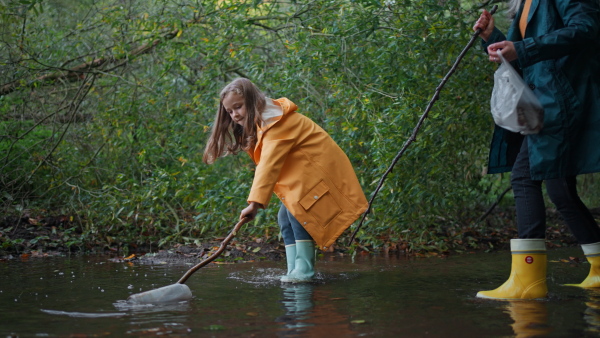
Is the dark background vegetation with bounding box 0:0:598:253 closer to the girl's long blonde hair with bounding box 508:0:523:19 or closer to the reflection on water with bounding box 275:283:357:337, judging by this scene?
the girl's long blonde hair with bounding box 508:0:523:19

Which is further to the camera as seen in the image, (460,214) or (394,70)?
(460,214)

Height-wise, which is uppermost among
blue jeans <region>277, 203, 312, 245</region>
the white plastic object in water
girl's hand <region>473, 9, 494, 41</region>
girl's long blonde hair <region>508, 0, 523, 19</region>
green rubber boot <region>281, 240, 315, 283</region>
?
girl's long blonde hair <region>508, 0, 523, 19</region>

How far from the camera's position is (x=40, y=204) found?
308 inches

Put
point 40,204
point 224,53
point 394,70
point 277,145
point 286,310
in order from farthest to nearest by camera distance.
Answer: point 40,204
point 224,53
point 394,70
point 277,145
point 286,310

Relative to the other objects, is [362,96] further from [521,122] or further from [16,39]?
[16,39]

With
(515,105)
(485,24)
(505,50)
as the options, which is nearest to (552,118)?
(515,105)

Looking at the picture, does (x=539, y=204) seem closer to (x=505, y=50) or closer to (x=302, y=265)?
(x=505, y=50)

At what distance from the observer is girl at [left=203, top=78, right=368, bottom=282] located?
4281 mm

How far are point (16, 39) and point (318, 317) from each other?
18.9ft

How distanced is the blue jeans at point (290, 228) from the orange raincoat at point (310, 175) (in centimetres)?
12

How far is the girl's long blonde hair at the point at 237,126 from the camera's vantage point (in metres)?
4.34

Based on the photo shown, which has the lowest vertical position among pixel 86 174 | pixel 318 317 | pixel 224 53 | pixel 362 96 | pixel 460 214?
pixel 318 317

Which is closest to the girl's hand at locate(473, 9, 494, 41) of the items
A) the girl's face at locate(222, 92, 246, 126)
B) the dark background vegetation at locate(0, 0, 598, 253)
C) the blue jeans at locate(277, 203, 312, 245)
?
the girl's face at locate(222, 92, 246, 126)

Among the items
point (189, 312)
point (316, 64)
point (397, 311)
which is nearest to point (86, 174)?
point (316, 64)
